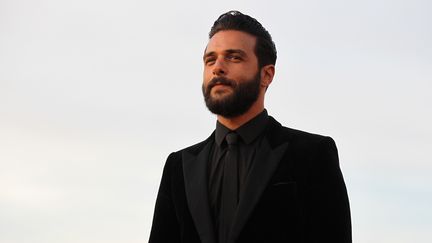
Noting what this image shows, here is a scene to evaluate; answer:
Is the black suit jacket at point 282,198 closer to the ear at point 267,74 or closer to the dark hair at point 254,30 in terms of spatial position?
the ear at point 267,74

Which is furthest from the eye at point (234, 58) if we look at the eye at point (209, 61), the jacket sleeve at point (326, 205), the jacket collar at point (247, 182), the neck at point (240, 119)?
the jacket sleeve at point (326, 205)

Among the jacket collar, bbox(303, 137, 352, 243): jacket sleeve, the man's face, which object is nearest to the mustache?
the man's face

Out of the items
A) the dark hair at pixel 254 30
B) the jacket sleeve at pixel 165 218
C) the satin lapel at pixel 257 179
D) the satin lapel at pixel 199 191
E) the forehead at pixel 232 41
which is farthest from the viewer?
the jacket sleeve at pixel 165 218

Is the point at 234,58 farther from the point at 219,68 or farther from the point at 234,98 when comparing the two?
the point at 234,98

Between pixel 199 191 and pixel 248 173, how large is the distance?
0.52m

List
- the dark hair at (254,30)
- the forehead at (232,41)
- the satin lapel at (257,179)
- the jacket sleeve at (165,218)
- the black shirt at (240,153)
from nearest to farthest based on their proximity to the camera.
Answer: the satin lapel at (257,179)
the black shirt at (240,153)
the forehead at (232,41)
the dark hair at (254,30)
the jacket sleeve at (165,218)

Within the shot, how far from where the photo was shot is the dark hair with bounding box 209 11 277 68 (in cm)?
627

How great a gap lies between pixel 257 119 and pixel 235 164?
1.68 ft

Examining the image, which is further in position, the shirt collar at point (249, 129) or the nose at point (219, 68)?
the shirt collar at point (249, 129)

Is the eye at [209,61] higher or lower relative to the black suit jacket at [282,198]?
higher

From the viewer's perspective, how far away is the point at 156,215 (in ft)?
21.9

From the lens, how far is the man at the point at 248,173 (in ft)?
18.9

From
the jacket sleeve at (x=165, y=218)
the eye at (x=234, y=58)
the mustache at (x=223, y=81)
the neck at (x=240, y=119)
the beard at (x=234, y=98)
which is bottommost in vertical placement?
the jacket sleeve at (x=165, y=218)

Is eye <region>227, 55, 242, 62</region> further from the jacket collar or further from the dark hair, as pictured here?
the jacket collar
